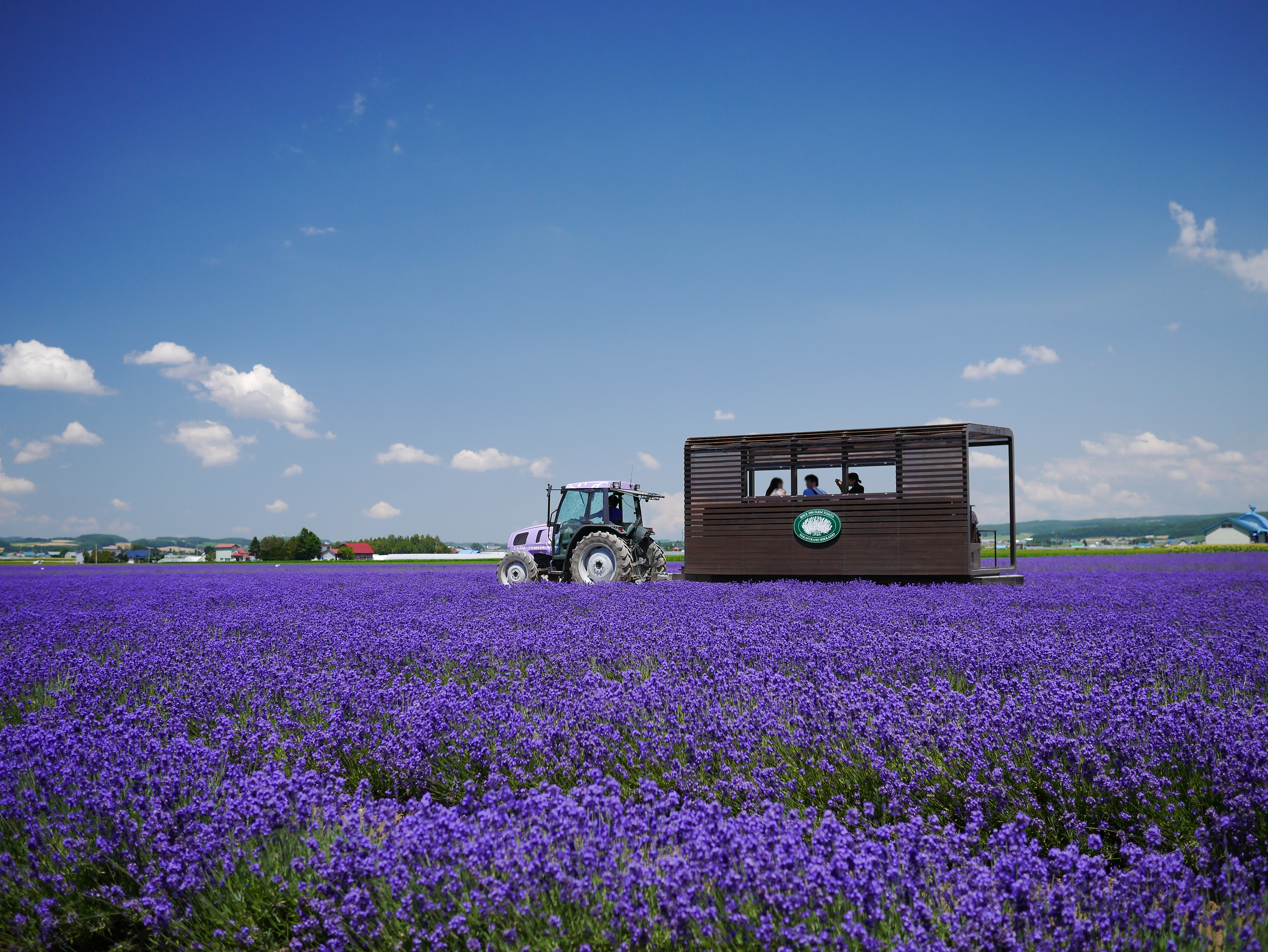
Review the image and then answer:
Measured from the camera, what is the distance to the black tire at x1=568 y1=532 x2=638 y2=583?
1186cm

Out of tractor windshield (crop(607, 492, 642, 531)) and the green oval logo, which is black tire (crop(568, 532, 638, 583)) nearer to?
tractor windshield (crop(607, 492, 642, 531))

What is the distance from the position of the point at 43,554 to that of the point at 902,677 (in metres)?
81.7

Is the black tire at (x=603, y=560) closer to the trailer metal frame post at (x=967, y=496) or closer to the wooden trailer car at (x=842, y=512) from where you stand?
the wooden trailer car at (x=842, y=512)

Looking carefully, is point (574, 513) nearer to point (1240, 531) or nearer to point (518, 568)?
point (518, 568)

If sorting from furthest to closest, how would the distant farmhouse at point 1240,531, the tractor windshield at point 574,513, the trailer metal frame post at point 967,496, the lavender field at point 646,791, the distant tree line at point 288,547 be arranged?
the distant tree line at point 288,547, the distant farmhouse at point 1240,531, the tractor windshield at point 574,513, the trailer metal frame post at point 967,496, the lavender field at point 646,791

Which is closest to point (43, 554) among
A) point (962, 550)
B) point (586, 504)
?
point (586, 504)

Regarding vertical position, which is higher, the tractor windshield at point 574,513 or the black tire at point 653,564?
the tractor windshield at point 574,513

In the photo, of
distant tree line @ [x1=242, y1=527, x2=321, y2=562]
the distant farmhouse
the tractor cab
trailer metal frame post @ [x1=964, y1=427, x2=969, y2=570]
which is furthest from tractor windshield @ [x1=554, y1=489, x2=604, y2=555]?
distant tree line @ [x1=242, y1=527, x2=321, y2=562]

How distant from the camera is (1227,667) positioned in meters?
4.18

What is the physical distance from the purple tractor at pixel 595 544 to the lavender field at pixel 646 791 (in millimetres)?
6409

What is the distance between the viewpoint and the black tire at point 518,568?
1284 cm

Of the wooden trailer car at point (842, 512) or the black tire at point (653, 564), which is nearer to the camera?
the wooden trailer car at point (842, 512)

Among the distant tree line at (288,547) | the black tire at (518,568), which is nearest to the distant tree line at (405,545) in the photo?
the distant tree line at (288,547)

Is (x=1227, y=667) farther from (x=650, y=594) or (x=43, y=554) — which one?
(x=43, y=554)
